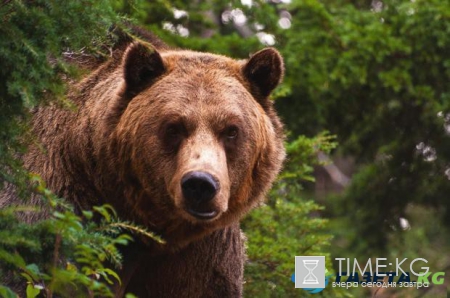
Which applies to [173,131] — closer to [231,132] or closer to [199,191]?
[231,132]

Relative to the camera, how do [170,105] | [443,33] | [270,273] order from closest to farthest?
[170,105] → [270,273] → [443,33]

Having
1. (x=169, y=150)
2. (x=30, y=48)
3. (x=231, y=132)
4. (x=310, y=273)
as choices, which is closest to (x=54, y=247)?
(x=30, y=48)

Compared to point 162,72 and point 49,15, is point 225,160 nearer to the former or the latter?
point 162,72

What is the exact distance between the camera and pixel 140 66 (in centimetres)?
729

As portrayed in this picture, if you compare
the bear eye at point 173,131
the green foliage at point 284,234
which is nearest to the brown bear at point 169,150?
the bear eye at point 173,131

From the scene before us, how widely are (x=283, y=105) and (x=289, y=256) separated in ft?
15.2

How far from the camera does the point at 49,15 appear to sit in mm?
6176

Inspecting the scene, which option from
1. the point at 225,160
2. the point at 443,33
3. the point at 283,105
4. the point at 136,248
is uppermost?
the point at 443,33

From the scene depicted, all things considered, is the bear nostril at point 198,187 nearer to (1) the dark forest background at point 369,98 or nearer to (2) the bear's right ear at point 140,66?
(2) the bear's right ear at point 140,66

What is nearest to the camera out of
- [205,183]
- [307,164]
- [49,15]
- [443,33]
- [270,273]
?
[49,15]

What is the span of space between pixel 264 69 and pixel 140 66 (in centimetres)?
81

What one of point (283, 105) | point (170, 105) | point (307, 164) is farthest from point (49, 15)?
point (283, 105)

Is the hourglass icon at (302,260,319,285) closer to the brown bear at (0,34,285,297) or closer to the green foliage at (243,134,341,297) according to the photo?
the green foliage at (243,134,341,297)

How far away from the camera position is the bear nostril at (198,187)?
6613mm
